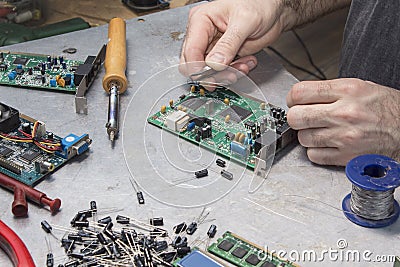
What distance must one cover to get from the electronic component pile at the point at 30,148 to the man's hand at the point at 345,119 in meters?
0.55

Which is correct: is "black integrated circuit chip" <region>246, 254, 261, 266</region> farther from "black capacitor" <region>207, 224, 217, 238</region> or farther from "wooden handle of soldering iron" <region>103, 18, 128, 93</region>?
"wooden handle of soldering iron" <region>103, 18, 128, 93</region>

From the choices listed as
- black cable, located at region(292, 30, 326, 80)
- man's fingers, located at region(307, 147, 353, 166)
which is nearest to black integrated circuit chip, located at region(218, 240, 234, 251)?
man's fingers, located at region(307, 147, 353, 166)

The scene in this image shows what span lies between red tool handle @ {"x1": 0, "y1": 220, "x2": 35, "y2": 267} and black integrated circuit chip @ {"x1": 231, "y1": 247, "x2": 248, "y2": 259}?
398 mm

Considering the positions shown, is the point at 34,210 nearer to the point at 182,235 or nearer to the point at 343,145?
the point at 182,235

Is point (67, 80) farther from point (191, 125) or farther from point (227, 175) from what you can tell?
point (227, 175)

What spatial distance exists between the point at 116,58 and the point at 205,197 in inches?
23.3

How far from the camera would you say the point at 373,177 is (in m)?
1.32

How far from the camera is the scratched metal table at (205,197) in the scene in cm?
130

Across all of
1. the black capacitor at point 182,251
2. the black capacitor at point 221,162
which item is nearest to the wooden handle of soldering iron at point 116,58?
the black capacitor at point 221,162

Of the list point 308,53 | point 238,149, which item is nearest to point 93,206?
point 238,149

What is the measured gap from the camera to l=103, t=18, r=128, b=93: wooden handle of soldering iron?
175 cm

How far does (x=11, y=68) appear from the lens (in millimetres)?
1826

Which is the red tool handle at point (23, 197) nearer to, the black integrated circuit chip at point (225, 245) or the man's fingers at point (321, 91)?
the black integrated circuit chip at point (225, 245)

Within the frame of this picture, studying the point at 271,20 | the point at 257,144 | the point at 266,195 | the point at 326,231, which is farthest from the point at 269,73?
the point at 326,231
